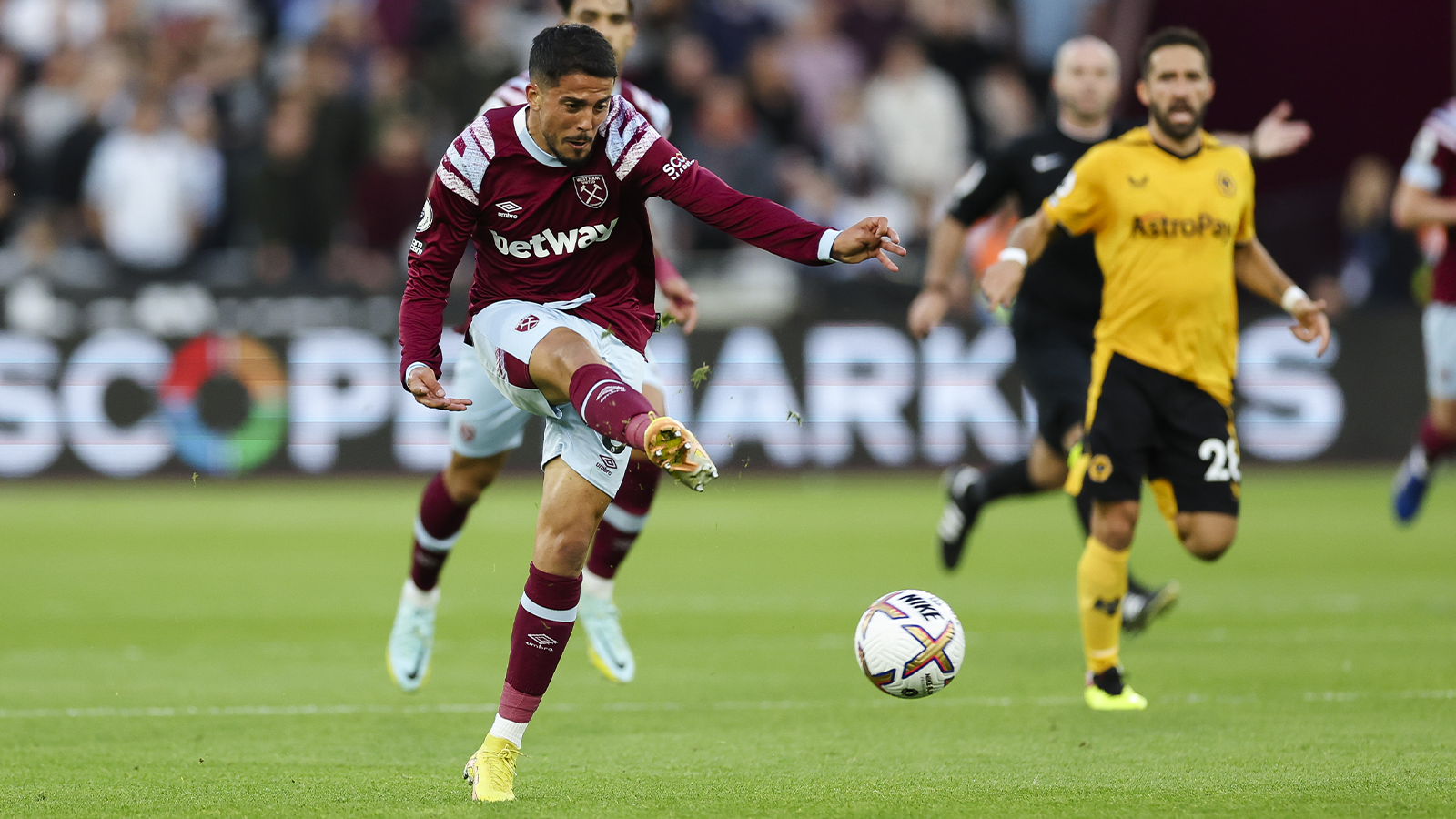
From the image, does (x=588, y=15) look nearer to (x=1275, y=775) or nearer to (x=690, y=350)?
(x=1275, y=775)

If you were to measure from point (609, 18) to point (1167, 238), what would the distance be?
7.57 ft

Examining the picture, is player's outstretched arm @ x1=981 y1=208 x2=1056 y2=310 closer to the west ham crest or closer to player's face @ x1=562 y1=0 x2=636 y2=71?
the west ham crest

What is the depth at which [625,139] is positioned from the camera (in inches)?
216

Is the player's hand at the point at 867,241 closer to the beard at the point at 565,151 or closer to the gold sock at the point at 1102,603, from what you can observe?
the beard at the point at 565,151

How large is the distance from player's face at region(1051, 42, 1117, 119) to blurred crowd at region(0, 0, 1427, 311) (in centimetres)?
790

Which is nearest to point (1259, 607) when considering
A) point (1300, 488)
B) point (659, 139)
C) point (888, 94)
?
point (659, 139)

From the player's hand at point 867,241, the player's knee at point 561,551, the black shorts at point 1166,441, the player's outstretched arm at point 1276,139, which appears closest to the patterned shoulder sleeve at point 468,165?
the player's knee at point 561,551

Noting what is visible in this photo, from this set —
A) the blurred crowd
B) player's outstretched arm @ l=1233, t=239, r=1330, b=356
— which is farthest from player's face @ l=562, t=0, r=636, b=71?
the blurred crowd

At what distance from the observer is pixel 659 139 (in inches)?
217

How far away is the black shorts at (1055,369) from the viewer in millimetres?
8492

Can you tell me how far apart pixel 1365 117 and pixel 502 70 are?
817cm

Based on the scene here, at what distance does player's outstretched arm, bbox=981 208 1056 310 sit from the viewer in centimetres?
633

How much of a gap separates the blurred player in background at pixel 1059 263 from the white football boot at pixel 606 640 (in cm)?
210

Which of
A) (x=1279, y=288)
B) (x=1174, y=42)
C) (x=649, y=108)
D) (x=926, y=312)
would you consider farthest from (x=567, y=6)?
(x=1279, y=288)
